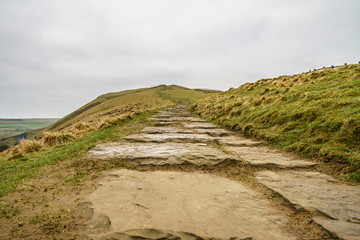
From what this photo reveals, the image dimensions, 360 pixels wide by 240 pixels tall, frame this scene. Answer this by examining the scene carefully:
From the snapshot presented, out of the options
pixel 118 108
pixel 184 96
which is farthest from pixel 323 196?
pixel 184 96

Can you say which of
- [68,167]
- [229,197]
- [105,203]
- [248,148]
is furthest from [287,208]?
[68,167]

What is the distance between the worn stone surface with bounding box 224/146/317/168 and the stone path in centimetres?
2

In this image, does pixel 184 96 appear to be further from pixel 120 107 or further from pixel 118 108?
pixel 118 108

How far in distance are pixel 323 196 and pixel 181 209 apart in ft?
6.89

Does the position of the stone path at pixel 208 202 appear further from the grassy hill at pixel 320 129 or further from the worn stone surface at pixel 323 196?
the grassy hill at pixel 320 129

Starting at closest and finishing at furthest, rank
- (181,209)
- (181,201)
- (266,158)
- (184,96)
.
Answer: (181,209) → (181,201) → (266,158) → (184,96)

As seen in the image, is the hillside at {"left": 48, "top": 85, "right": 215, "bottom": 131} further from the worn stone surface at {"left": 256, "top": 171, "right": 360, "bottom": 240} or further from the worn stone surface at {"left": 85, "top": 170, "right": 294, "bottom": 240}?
the worn stone surface at {"left": 256, "top": 171, "right": 360, "bottom": 240}

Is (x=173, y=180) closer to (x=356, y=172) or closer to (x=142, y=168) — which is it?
(x=142, y=168)

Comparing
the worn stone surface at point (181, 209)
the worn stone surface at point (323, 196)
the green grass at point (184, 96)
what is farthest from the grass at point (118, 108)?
the worn stone surface at point (323, 196)

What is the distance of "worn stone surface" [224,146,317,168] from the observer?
4.16m

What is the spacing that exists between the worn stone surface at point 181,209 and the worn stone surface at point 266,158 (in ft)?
4.32

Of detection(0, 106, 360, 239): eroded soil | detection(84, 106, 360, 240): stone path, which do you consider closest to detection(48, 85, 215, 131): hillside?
detection(0, 106, 360, 239): eroded soil

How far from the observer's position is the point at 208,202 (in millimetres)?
2535

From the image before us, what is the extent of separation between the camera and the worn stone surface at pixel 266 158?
416 centimetres
